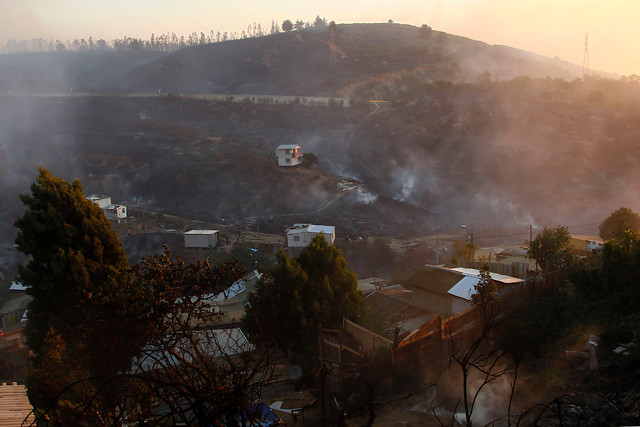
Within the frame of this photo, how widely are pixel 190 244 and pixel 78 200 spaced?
18.1m

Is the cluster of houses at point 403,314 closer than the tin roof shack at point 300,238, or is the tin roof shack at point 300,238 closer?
the cluster of houses at point 403,314

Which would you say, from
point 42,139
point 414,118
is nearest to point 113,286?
point 414,118

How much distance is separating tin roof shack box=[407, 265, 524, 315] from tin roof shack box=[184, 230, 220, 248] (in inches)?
652

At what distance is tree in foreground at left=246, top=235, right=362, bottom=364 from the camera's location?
40.7 feet

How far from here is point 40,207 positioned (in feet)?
36.9

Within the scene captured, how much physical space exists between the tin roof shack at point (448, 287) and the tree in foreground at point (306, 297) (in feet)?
7.26

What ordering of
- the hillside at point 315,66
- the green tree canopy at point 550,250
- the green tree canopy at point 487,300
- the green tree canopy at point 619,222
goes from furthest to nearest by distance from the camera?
1. the hillside at point 315,66
2. the green tree canopy at point 619,222
3. the green tree canopy at point 550,250
4. the green tree canopy at point 487,300

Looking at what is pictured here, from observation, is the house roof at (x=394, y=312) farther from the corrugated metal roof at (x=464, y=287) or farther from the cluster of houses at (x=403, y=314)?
the corrugated metal roof at (x=464, y=287)

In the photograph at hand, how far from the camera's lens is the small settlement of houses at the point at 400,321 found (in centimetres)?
935

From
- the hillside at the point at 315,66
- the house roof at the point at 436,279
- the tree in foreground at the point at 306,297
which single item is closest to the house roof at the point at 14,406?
the tree in foreground at the point at 306,297

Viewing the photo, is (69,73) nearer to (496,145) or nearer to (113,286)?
(496,145)

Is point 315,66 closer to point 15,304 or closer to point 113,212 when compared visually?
point 113,212

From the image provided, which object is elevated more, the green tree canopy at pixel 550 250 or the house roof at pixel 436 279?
the green tree canopy at pixel 550 250

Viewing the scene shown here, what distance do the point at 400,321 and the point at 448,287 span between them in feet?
5.44
